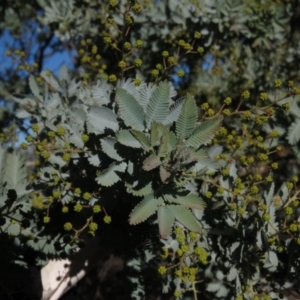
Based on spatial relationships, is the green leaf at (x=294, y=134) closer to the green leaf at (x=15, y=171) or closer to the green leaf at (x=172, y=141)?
the green leaf at (x=172, y=141)

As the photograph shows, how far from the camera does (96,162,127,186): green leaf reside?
1.51 m

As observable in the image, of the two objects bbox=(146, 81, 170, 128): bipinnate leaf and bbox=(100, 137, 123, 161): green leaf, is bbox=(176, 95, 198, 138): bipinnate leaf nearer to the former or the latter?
bbox=(146, 81, 170, 128): bipinnate leaf

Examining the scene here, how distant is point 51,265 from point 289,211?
101cm

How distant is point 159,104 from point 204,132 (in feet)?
0.52

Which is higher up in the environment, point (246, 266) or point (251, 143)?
point (251, 143)

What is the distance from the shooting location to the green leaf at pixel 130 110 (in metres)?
1.46

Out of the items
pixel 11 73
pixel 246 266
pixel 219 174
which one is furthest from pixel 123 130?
pixel 11 73

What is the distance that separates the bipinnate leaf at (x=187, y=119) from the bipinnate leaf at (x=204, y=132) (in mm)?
18

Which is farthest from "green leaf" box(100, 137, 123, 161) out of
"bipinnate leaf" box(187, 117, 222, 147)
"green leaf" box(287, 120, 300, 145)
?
"green leaf" box(287, 120, 300, 145)

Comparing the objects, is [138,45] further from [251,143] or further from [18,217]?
[18,217]

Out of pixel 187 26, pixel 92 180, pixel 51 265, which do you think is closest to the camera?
pixel 92 180

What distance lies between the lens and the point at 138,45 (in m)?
1.66

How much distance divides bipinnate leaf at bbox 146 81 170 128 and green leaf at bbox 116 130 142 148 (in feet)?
0.26

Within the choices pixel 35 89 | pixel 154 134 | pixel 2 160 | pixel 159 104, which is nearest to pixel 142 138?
pixel 154 134
